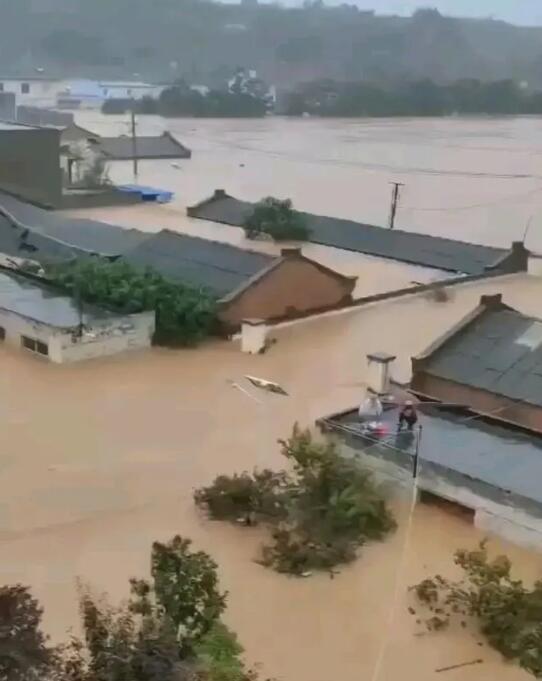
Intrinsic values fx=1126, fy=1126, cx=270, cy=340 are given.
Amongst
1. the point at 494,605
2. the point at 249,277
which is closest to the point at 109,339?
the point at 249,277

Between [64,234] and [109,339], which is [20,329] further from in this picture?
[64,234]

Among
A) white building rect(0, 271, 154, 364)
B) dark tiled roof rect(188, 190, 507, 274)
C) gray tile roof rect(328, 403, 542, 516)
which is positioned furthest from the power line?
gray tile roof rect(328, 403, 542, 516)

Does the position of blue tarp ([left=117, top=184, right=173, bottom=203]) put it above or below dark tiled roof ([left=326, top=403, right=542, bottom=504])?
below

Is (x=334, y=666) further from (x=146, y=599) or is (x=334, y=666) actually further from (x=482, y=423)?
(x=482, y=423)

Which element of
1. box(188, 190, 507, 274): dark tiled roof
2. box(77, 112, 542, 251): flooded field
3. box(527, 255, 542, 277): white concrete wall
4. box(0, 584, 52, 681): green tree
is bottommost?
box(77, 112, 542, 251): flooded field

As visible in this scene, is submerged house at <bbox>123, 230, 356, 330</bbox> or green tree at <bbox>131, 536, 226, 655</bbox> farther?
submerged house at <bbox>123, 230, 356, 330</bbox>

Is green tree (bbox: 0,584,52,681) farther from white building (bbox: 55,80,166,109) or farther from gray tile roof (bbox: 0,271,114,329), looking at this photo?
white building (bbox: 55,80,166,109)
